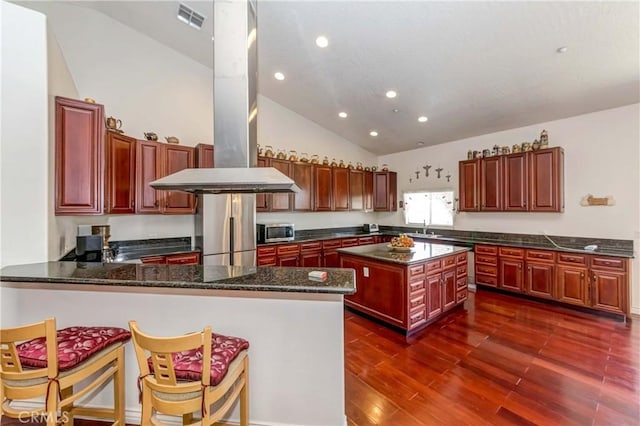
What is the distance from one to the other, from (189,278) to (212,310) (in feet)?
0.84

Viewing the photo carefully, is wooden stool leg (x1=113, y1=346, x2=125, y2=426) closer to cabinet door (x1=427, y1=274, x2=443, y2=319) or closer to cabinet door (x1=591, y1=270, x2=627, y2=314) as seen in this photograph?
cabinet door (x1=427, y1=274, x2=443, y2=319)

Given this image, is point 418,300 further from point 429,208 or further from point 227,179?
point 429,208

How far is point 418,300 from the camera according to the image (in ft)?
10.2

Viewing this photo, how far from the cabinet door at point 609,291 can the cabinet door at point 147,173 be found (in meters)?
5.89

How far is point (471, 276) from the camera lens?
195 inches

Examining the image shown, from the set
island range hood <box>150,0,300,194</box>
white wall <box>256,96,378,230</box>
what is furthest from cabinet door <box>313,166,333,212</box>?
island range hood <box>150,0,300,194</box>

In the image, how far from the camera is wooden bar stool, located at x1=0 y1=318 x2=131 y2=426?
4.12 feet

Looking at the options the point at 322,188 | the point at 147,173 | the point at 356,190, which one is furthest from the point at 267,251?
the point at 356,190

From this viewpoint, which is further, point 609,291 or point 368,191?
point 368,191

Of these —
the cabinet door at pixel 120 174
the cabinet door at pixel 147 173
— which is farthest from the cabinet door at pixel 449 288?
the cabinet door at pixel 120 174

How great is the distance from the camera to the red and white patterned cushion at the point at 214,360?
4.16ft

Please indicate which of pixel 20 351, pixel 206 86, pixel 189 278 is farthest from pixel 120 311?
pixel 206 86

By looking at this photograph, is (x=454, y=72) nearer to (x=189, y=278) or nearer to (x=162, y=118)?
(x=189, y=278)

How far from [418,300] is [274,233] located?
2522 millimetres
